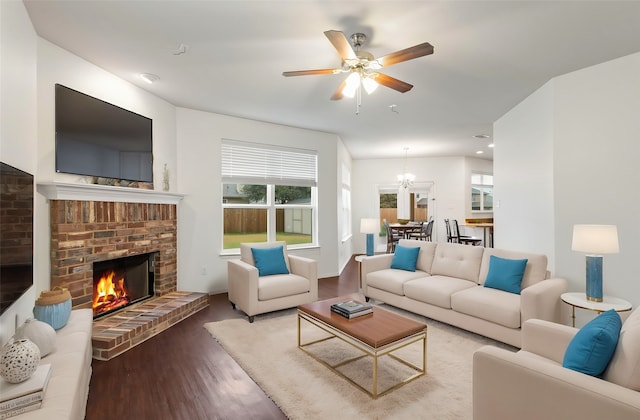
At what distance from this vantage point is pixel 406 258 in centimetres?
439

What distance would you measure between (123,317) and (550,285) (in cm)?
422

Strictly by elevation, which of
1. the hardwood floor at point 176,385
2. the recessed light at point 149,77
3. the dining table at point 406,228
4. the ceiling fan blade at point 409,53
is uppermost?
the recessed light at point 149,77

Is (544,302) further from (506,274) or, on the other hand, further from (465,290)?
(465,290)

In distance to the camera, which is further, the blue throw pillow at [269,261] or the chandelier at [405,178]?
the chandelier at [405,178]

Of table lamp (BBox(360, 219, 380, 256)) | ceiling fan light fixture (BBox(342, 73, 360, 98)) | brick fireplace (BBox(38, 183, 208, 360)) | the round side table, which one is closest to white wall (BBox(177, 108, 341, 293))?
brick fireplace (BBox(38, 183, 208, 360))

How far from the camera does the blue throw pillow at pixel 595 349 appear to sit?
1.44 meters

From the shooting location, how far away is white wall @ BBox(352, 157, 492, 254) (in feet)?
29.3

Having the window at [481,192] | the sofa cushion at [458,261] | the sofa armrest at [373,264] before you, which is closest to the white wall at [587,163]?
the sofa cushion at [458,261]

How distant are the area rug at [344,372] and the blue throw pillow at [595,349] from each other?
32.6 inches

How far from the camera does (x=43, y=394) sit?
5.20 feet

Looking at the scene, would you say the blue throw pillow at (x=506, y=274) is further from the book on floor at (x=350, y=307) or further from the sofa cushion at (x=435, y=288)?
the book on floor at (x=350, y=307)

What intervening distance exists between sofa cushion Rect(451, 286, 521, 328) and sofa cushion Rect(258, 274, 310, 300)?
1.75 m

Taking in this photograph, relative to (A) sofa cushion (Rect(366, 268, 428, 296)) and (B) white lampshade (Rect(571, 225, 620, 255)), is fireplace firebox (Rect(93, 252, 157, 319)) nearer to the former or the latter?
(A) sofa cushion (Rect(366, 268, 428, 296))

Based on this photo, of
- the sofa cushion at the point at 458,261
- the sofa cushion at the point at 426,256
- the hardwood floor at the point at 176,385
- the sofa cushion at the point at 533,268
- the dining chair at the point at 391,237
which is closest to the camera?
the hardwood floor at the point at 176,385
